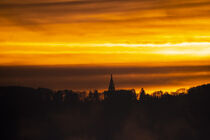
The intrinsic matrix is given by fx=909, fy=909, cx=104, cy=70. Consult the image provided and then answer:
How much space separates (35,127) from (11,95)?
699 centimetres

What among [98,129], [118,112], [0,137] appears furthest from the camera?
[118,112]

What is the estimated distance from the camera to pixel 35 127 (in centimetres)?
15875

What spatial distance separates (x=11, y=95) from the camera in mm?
158250

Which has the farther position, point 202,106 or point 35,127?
point 202,106

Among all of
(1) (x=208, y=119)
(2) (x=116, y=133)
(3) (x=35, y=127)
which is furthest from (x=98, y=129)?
(1) (x=208, y=119)

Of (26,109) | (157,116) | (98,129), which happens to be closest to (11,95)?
(26,109)

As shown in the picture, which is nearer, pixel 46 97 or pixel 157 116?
pixel 46 97

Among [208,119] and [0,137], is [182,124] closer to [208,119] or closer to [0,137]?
[208,119]

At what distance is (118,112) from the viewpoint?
583 feet

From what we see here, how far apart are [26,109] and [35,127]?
21.1 ft

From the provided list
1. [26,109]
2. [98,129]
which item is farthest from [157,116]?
[26,109]

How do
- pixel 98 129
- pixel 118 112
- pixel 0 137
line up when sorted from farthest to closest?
pixel 118 112
pixel 98 129
pixel 0 137

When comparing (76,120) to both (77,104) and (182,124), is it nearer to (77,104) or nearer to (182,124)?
(77,104)

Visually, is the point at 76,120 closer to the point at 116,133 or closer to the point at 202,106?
the point at 116,133
